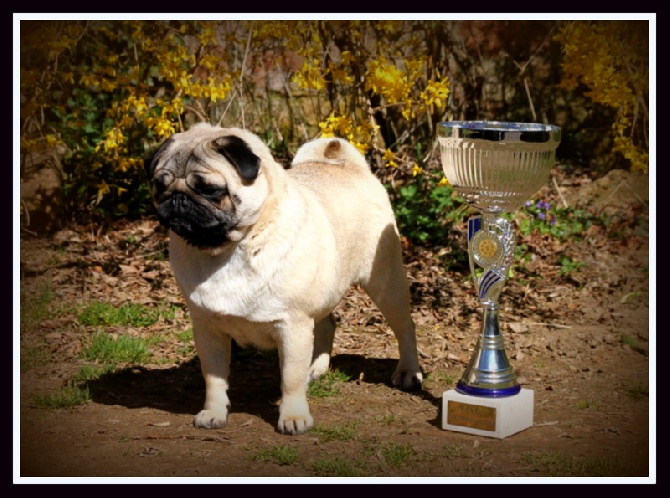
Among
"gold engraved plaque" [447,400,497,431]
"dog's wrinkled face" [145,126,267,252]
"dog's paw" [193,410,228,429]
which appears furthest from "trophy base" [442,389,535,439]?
"dog's wrinkled face" [145,126,267,252]

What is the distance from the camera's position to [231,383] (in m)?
6.46

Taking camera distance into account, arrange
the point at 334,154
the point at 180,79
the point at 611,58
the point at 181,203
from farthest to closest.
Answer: the point at 180,79 → the point at 611,58 → the point at 334,154 → the point at 181,203

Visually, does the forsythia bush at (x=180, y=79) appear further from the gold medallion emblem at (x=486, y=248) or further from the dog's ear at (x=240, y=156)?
the dog's ear at (x=240, y=156)

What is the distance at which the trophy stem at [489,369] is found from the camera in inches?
209

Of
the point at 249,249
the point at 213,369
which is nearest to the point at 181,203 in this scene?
the point at 249,249

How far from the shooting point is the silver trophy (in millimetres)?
5180

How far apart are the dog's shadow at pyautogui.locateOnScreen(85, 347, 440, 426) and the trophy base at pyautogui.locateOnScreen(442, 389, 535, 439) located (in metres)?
0.23

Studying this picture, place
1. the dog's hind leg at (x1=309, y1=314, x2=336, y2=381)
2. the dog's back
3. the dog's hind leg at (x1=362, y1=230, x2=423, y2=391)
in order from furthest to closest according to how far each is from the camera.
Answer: the dog's hind leg at (x1=309, y1=314, x2=336, y2=381) < the dog's hind leg at (x1=362, y1=230, x2=423, y2=391) < the dog's back

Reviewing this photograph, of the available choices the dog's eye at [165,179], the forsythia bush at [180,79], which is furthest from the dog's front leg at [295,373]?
the forsythia bush at [180,79]

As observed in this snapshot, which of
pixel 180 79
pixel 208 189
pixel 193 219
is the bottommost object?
pixel 193 219

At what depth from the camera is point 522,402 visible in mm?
5367

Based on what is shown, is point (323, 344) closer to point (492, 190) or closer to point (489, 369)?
point (489, 369)

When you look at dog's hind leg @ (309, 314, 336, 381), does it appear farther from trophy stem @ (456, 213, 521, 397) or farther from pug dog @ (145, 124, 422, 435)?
trophy stem @ (456, 213, 521, 397)

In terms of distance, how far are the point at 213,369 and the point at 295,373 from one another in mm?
504
